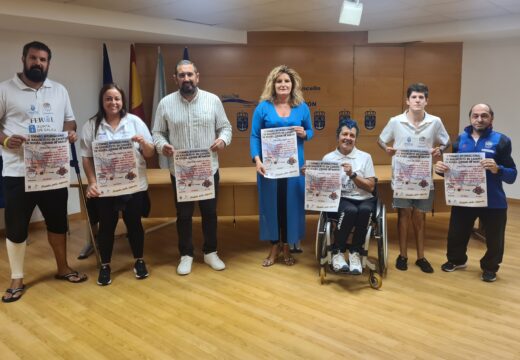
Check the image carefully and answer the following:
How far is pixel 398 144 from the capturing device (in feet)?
10.9

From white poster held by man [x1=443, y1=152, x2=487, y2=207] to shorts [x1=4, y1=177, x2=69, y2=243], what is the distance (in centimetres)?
268

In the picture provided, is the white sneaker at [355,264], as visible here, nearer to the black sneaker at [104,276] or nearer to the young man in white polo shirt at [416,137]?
the young man in white polo shirt at [416,137]

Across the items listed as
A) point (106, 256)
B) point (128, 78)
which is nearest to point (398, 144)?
point (106, 256)

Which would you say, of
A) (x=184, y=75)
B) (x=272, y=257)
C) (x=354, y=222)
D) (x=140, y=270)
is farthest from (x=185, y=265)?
(x=184, y=75)

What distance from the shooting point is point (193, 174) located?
3.16 m

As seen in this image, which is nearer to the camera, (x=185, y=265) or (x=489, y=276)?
(x=489, y=276)

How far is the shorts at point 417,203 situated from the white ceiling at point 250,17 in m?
1.86

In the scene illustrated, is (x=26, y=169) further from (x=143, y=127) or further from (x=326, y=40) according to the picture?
(x=326, y=40)

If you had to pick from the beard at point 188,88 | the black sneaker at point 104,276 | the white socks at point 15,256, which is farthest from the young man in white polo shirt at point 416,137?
the white socks at point 15,256

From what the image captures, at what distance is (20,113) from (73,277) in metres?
1.21

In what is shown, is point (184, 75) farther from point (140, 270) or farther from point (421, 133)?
point (421, 133)

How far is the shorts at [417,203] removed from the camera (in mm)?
3260

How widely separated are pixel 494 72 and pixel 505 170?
3250mm

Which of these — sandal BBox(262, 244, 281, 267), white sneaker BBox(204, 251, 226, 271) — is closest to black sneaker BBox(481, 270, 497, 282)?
sandal BBox(262, 244, 281, 267)
